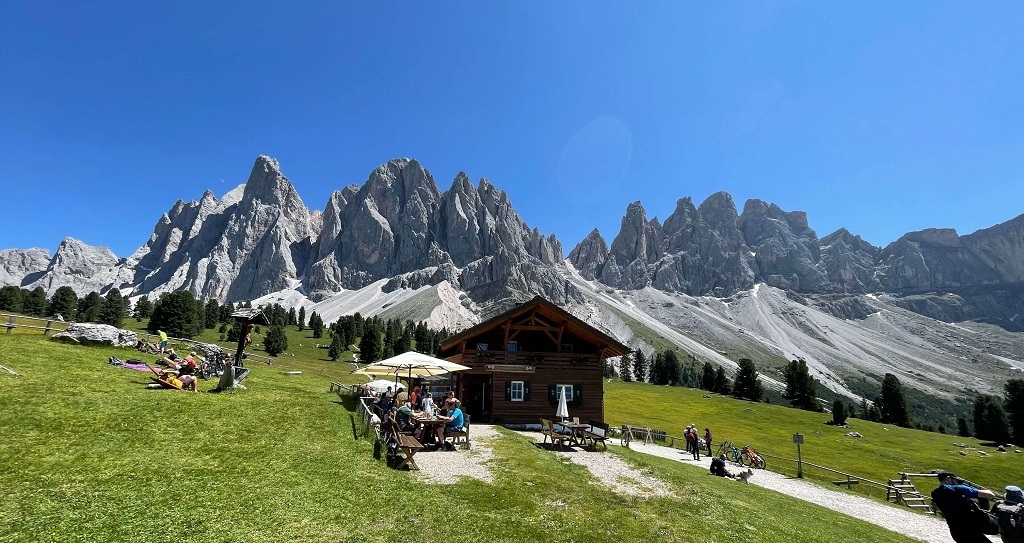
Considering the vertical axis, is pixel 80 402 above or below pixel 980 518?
above

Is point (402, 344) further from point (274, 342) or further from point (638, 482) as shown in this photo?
point (638, 482)

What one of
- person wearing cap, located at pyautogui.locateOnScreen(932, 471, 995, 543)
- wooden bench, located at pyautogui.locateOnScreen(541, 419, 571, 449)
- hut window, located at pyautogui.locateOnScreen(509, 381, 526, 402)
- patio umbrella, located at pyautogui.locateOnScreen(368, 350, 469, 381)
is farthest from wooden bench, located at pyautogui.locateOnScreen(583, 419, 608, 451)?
person wearing cap, located at pyautogui.locateOnScreen(932, 471, 995, 543)

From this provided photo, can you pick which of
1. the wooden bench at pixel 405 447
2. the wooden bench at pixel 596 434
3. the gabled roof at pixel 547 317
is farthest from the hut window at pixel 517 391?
the wooden bench at pixel 405 447

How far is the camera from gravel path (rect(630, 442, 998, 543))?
631 inches

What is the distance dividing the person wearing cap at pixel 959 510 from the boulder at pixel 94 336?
35126mm

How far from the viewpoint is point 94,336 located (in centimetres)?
2508

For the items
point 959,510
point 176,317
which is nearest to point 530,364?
point 959,510

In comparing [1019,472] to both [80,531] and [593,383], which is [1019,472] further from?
[80,531]

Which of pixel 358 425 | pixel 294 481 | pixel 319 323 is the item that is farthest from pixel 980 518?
pixel 319 323

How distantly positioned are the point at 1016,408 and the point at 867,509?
77.0 metres

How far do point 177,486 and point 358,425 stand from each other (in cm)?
957

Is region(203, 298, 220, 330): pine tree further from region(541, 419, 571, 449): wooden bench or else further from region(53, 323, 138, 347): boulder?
region(541, 419, 571, 449): wooden bench

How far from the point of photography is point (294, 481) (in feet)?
32.8

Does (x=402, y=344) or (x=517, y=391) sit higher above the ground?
(x=402, y=344)
